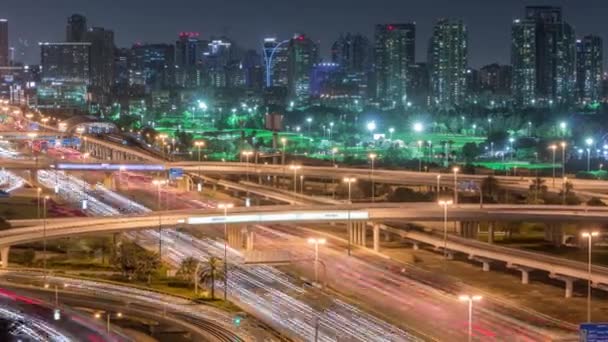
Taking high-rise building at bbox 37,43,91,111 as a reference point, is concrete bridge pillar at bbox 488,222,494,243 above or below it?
below

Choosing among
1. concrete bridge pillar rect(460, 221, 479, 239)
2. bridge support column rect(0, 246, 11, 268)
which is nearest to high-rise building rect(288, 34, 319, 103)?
concrete bridge pillar rect(460, 221, 479, 239)

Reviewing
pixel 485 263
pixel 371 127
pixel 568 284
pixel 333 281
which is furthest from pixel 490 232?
pixel 371 127

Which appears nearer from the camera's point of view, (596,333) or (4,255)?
(596,333)

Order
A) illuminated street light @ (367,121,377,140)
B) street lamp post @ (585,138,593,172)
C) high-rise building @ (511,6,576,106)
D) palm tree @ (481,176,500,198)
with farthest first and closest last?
1. high-rise building @ (511,6,576,106)
2. illuminated street light @ (367,121,377,140)
3. street lamp post @ (585,138,593,172)
4. palm tree @ (481,176,500,198)

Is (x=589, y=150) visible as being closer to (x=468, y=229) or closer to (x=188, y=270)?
(x=468, y=229)

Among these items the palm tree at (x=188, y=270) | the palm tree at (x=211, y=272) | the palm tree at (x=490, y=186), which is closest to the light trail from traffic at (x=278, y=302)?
the palm tree at (x=211, y=272)

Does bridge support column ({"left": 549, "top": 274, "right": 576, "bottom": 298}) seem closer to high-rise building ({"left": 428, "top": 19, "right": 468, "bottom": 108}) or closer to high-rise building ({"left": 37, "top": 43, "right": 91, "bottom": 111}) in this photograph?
high-rise building ({"left": 428, "top": 19, "right": 468, "bottom": 108})
